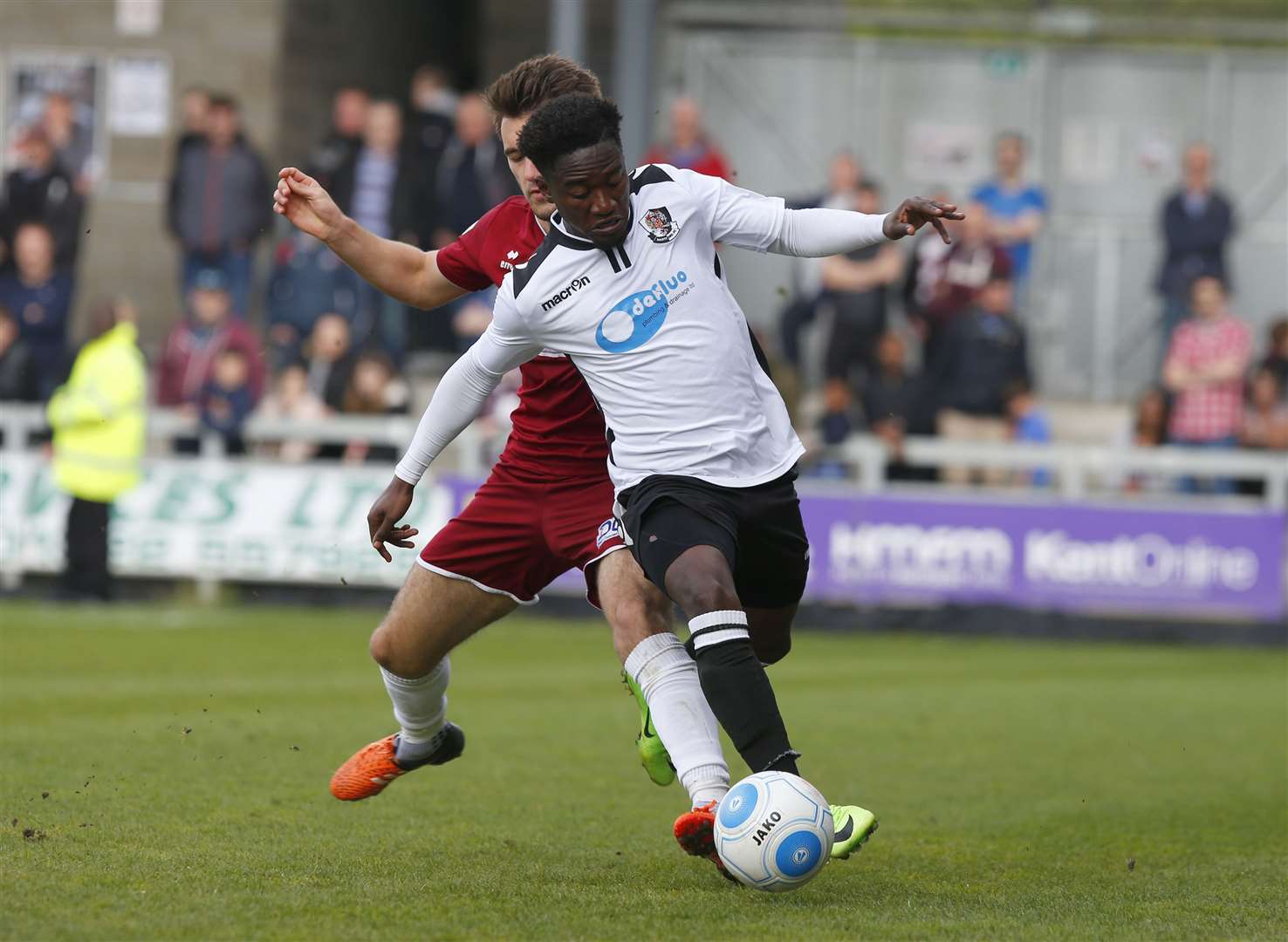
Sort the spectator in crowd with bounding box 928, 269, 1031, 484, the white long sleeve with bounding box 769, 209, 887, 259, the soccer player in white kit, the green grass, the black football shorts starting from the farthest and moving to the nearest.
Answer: the spectator in crowd with bounding box 928, 269, 1031, 484, the white long sleeve with bounding box 769, 209, 887, 259, the black football shorts, the soccer player in white kit, the green grass

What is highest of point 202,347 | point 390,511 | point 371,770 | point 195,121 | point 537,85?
point 195,121

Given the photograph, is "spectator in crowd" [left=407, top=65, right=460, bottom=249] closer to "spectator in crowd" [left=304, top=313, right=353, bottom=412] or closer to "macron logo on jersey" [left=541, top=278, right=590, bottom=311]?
"spectator in crowd" [left=304, top=313, right=353, bottom=412]

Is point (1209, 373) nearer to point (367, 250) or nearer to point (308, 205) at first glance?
point (367, 250)

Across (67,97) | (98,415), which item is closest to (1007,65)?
(67,97)

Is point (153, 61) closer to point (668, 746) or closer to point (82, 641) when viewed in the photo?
point (82, 641)

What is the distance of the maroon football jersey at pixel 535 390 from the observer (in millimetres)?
6016

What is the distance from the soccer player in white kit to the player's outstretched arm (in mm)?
680

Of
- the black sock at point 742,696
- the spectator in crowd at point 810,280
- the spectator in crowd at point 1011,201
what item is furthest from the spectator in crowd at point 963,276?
the black sock at point 742,696

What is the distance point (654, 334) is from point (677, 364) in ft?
0.33

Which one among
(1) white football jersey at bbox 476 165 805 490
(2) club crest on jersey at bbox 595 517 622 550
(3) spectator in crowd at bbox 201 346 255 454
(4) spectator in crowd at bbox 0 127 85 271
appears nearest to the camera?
(1) white football jersey at bbox 476 165 805 490

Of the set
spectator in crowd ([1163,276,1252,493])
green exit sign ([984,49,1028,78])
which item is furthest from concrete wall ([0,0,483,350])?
spectator in crowd ([1163,276,1252,493])

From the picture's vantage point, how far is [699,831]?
494cm

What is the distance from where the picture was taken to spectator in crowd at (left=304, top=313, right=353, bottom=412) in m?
15.5

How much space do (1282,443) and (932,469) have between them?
8.92 feet
